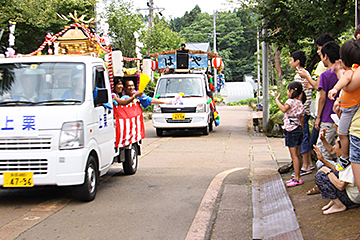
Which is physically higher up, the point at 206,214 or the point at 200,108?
the point at 200,108

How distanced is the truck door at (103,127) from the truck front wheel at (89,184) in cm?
31

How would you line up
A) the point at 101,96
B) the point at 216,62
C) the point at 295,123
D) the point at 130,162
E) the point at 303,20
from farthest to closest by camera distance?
1. the point at 216,62
2. the point at 303,20
3. the point at 130,162
4. the point at 295,123
5. the point at 101,96

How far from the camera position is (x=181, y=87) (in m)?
16.0

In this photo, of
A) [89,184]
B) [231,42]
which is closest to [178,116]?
[89,184]

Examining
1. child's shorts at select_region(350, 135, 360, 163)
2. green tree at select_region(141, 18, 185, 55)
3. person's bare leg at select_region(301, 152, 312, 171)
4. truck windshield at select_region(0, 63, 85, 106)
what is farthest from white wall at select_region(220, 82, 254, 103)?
child's shorts at select_region(350, 135, 360, 163)

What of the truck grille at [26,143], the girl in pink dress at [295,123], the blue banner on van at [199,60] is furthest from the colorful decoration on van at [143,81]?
the blue banner on van at [199,60]

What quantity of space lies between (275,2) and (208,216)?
921 cm

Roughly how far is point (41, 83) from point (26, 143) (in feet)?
3.34

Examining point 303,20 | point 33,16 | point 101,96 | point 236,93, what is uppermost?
point 33,16

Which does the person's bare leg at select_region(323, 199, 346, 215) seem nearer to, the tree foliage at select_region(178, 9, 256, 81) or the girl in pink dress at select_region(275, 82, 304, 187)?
the girl in pink dress at select_region(275, 82, 304, 187)

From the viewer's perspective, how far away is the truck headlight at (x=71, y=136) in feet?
19.0

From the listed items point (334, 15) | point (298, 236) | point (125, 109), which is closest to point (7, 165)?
point (125, 109)

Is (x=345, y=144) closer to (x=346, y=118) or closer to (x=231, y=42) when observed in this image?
(x=346, y=118)

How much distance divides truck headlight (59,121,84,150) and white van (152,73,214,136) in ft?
28.9
